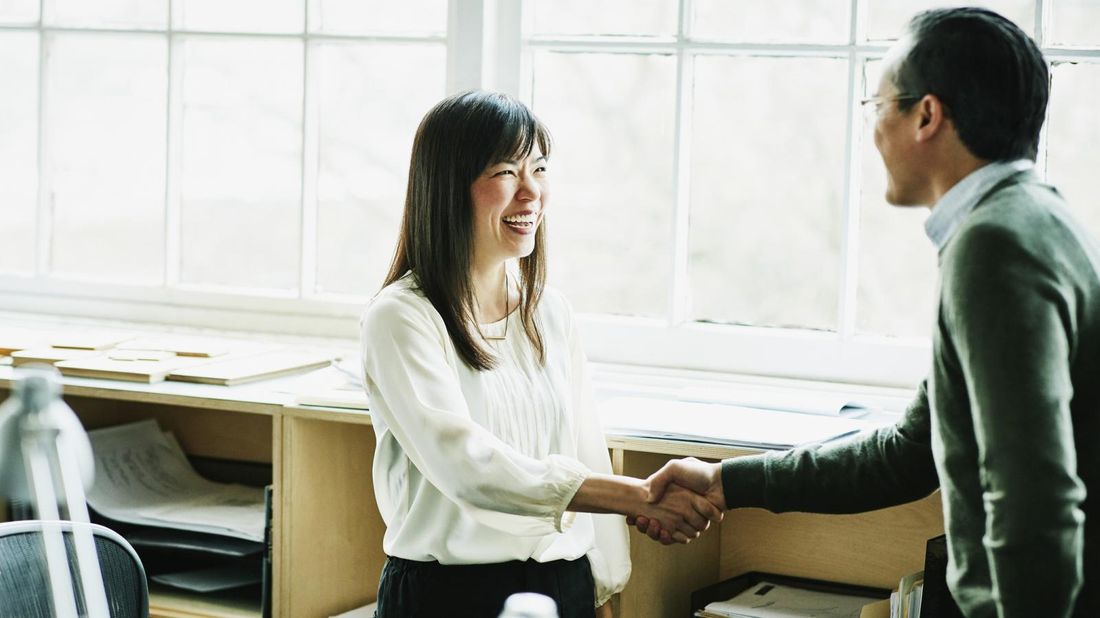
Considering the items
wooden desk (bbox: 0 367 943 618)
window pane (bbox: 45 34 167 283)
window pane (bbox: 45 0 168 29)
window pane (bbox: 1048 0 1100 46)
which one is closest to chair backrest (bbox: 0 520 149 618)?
wooden desk (bbox: 0 367 943 618)

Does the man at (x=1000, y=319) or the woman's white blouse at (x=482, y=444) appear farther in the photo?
the woman's white blouse at (x=482, y=444)

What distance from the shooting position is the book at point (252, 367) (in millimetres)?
2340

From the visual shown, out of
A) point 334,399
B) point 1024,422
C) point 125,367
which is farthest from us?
point 125,367

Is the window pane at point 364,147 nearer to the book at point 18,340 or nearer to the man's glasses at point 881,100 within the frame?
the book at point 18,340

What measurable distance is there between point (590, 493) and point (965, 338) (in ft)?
2.36

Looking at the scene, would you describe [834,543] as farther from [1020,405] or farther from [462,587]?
[1020,405]

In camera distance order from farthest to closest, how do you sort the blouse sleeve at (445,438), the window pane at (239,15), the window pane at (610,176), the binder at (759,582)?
the window pane at (239,15), the window pane at (610,176), the binder at (759,582), the blouse sleeve at (445,438)

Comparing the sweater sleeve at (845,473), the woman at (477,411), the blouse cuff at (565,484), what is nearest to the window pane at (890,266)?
the sweater sleeve at (845,473)

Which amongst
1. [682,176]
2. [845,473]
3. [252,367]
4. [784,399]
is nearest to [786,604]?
[784,399]

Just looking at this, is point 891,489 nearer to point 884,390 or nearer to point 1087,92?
point 884,390

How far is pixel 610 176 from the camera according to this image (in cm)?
269

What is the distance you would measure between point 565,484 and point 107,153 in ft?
5.84

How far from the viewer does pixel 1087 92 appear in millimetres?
2357

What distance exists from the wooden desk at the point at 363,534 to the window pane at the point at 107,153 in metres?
0.77
